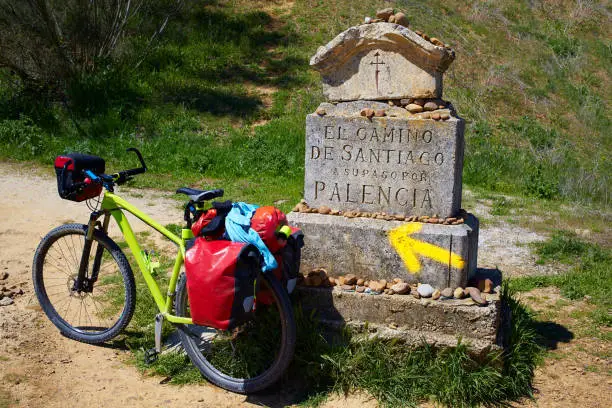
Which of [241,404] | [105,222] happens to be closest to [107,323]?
[105,222]

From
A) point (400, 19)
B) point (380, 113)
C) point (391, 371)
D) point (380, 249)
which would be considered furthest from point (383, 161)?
point (391, 371)

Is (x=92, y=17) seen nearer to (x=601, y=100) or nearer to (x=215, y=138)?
(x=215, y=138)

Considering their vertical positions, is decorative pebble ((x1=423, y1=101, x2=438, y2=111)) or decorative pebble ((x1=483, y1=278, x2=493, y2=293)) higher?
decorative pebble ((x1=423, y1=101, x2=438, y2=111))

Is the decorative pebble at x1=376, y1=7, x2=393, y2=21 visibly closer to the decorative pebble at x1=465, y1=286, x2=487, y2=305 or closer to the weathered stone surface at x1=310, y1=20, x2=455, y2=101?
the weathered stone surface at x1=310, y1=20, x2=455, y2=101

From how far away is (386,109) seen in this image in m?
4.42

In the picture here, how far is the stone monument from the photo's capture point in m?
4.24

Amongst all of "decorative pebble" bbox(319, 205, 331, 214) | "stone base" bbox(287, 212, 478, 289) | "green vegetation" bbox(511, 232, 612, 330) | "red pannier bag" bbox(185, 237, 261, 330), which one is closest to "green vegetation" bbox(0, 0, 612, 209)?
"green vegetation" bbox(511, 232, 612, 330)

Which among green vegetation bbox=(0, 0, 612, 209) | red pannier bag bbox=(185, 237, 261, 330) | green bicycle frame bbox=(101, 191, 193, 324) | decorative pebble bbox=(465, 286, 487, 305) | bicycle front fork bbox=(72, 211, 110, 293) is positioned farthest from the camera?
green vegetation bbox=(0, 0, 612, 209)

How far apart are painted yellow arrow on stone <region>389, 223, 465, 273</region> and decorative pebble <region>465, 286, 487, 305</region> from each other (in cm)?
15

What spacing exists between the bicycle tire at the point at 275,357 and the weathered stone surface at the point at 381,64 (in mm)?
1503

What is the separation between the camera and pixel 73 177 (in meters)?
4.15

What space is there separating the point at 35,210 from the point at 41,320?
2764mm

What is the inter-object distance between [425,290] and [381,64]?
4.85 feet

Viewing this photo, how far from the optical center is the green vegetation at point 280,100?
30.3 feet
